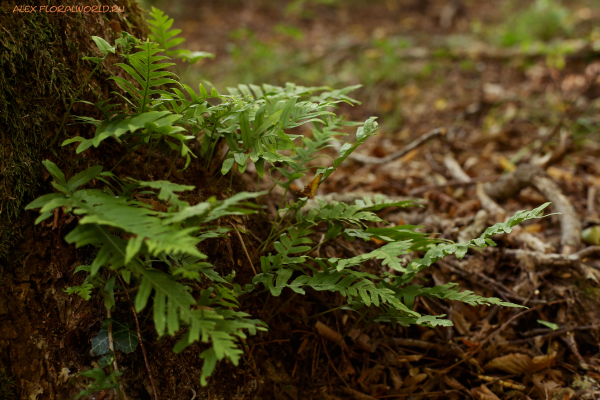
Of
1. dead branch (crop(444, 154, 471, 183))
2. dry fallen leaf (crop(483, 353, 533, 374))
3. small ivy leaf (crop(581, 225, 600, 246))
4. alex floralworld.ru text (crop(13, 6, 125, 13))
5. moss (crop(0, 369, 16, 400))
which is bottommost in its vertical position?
dry fallen leaf (crop(483, 353, 533, 374))

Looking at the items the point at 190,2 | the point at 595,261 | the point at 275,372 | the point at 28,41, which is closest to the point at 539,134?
the point at 595,261

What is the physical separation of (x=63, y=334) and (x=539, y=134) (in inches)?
166

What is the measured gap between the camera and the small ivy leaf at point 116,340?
1.52 m

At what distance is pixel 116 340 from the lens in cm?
153

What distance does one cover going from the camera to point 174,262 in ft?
5.15

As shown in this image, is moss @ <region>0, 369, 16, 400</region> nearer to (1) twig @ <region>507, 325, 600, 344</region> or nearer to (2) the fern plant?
(2) the fern plant

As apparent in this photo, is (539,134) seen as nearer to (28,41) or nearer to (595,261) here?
(595,261)

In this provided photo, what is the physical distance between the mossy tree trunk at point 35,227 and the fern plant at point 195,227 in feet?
0.35

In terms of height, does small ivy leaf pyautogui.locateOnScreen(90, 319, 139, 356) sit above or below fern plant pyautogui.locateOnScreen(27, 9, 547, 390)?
below

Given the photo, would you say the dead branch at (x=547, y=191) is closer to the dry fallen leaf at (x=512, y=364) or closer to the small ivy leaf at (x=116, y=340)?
the dry fallen leaf at (x=512, y=364)

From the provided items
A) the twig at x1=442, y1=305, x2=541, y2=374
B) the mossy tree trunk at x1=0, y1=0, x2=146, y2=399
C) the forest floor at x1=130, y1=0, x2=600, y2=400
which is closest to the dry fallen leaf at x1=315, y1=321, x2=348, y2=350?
the forest floor at x1=130, y1=0, x2=600, y2=400

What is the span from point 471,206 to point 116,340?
8.14 feet

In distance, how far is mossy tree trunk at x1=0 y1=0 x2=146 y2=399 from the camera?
4.90ft

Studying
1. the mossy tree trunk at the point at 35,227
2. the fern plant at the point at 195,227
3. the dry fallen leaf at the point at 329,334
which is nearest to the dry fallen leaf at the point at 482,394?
the fern plant at the point at 195,227
